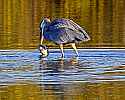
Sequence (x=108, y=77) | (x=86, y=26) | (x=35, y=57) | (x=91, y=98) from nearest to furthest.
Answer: (x=91, y=98) < (x=108, y=77) < (x=35, y=57) < (x=86, y=26)

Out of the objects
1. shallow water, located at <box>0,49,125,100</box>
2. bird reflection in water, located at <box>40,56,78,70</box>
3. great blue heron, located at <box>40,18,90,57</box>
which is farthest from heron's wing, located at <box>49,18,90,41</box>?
bird reflection in water, located at <box>40,56,78,70</box>

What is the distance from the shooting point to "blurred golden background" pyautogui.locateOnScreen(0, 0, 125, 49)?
18484mm

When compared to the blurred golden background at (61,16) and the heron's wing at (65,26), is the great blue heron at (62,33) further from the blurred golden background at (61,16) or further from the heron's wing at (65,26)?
the blurred golden background at (61,16)

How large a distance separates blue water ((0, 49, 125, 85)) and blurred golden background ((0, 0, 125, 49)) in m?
1.28

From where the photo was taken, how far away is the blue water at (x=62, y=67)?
509 inches

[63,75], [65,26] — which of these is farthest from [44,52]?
[63,75]

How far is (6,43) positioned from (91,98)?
713cm

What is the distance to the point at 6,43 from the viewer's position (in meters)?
18.0

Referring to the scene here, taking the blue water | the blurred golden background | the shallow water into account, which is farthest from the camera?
the blurred golden background

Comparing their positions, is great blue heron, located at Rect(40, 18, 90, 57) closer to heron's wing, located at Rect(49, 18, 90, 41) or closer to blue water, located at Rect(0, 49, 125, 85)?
heron's wing, located at Rect(49, 18, 90, 41)

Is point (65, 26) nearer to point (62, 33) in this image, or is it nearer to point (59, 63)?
point (62, 33)

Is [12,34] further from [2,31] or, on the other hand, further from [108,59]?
[108,59]

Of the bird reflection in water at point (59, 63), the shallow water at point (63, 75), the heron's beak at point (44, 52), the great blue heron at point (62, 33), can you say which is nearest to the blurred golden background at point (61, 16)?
the great blue heron at point (62, 33)

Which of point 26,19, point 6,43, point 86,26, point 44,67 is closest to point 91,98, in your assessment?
point 44,67
